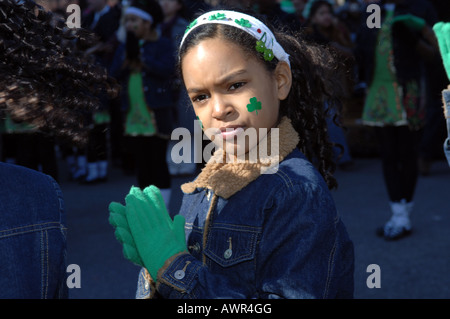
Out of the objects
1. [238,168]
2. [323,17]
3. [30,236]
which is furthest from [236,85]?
[323,17]

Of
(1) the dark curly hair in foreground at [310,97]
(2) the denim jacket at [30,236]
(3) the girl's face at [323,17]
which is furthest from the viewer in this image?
(3) the girl's face at [323,17]

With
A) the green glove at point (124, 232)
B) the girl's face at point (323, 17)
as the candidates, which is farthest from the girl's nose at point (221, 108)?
the girl's face at point (323, 17)

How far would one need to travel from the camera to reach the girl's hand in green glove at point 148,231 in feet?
4.91

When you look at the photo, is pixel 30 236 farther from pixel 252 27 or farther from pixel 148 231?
pixel 252 27

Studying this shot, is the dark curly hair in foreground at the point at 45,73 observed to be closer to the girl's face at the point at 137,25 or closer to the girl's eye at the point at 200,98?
the girl's eye at the point at 200,98

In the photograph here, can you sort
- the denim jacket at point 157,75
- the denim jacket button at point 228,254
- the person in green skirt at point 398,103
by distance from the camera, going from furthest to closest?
the denim jacket at point 157,75, the person in green skirt at point 398,103, the denim jacket button at point 228,254

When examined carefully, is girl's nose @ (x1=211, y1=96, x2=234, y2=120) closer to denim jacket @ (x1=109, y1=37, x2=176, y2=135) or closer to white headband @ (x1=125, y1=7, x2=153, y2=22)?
denim jacket @ (x1=109, y1=37, x2=176, y2=135)

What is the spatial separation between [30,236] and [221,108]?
694 millimetres

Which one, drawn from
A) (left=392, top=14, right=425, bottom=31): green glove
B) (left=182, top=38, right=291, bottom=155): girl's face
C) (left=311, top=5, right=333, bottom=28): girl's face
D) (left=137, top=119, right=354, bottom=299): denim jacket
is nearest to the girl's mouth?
(left=182, top=38, right=291, bottom=155): girl's face

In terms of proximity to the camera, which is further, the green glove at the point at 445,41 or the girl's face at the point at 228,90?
the green glove at the point at 445,41

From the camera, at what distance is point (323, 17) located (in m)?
7.00

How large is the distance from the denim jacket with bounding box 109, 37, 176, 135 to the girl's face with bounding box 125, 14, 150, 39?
4.1 inches

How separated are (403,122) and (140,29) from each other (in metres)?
2.34

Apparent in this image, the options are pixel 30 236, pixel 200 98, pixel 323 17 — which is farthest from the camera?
pixel 323 17
